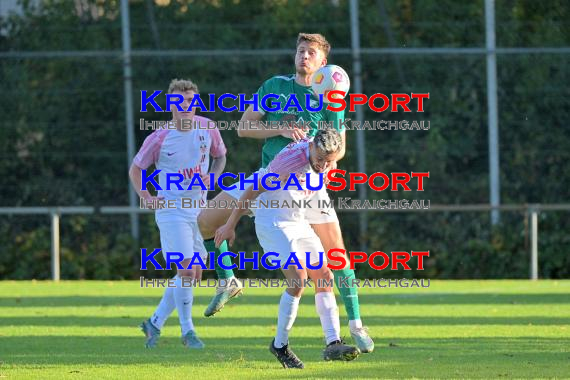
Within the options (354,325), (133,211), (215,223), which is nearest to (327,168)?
(354,325)

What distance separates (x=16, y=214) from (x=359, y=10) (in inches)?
227

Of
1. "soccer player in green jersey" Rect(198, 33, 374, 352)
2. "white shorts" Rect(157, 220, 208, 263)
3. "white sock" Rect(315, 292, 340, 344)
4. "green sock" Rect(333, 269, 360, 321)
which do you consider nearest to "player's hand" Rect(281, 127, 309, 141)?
"soccer player in green jersey" Rect(198, 33, 374, 352)

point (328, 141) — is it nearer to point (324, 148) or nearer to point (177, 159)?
point (324, 148)

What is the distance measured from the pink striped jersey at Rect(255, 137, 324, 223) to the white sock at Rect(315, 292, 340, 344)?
0.51 metres

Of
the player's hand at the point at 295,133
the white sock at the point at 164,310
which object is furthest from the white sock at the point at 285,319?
the white sock at the point at 164,310

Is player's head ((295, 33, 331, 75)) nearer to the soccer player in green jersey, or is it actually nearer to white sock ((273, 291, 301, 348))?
the soccer player in green jersey

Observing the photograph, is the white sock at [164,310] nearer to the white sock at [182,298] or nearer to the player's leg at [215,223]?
the white sock at [182,298]

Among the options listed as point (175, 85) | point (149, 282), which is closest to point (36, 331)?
point (175, 85)

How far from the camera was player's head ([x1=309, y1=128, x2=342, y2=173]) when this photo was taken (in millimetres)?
7547

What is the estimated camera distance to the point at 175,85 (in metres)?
9.11

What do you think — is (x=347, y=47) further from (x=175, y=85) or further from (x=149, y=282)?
(x=175, y=85)

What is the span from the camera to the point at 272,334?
10102 mm

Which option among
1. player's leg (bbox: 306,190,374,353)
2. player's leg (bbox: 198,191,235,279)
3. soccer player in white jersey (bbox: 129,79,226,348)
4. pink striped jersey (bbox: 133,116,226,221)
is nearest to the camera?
player's leg (bbox: 306,190,374,353)

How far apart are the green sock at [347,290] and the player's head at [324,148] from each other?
0.93 m
